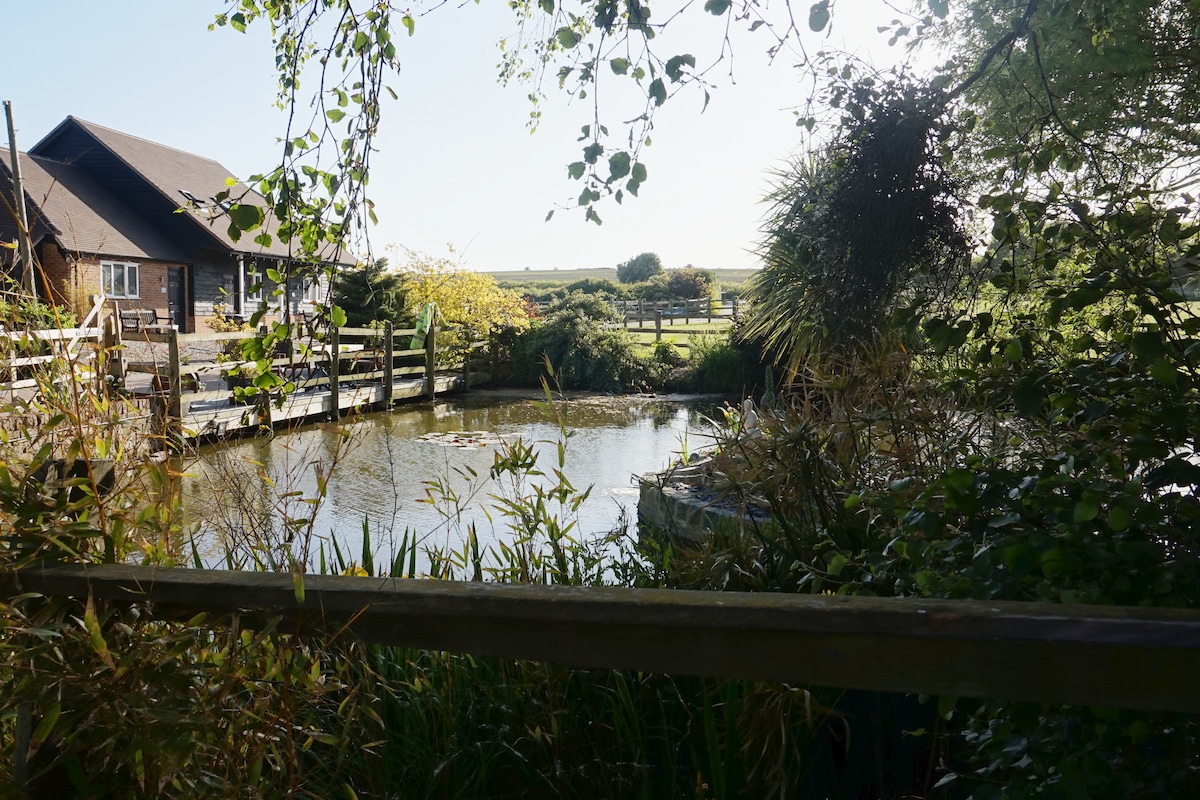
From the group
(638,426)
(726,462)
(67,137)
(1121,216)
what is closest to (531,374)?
(638,426)

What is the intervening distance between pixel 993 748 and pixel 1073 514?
1.51ft

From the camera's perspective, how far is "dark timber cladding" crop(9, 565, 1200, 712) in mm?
957

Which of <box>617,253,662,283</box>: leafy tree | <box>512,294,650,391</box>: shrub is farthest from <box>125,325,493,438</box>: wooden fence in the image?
<box>617,253,662,283</box>: leafy tree

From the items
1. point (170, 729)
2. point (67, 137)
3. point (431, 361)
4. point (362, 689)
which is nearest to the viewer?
point (170, 729)

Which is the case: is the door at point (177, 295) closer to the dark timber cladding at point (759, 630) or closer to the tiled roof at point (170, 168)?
the tiled roof at point (170, 168)

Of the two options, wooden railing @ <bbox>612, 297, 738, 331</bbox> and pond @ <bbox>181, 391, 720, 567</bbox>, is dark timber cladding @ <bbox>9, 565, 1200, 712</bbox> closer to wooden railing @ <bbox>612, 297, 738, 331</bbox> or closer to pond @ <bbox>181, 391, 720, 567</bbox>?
pond @ <bbox>181, 391, 720, 567</bbox>

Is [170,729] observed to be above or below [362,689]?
above

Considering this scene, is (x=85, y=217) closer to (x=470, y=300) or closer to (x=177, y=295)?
(x=177, y=295)

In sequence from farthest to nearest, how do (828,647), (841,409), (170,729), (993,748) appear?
(841,409) → (993,748) → (170,729) → (828,647)

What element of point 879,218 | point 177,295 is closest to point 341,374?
point 177,295

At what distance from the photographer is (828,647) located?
104cm

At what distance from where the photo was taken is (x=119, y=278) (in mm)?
23500

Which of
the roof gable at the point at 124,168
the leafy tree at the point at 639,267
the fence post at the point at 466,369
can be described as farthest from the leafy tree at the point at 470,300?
the leafy tree at the point at 639,267

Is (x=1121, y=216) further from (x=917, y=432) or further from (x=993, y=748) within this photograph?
(x=917, y=432)
